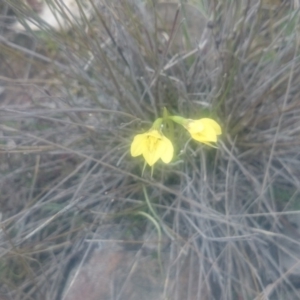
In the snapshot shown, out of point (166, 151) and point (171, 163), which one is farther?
point (171, 163)

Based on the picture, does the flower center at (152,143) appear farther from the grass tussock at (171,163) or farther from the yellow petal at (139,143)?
the grass tussock at (171,163)

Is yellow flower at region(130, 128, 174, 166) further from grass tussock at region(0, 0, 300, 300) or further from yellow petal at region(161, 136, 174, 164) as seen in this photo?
grass tussock at region(0, 0, 300, 300)

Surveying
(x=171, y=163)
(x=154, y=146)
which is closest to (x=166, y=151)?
(x=154, y=146)

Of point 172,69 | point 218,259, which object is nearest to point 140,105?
point 172,69

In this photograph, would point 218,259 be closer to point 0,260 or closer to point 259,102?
point 259,102

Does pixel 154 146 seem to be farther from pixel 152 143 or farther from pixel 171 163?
pixel 171 163

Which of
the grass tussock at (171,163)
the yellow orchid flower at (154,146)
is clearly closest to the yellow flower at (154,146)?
the yellow orchid flower at (154,146)
